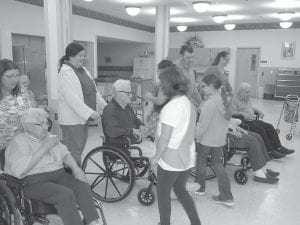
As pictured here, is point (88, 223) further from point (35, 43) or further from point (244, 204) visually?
point (35, 43)

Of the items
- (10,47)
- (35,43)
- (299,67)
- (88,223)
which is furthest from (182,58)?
(299,67)

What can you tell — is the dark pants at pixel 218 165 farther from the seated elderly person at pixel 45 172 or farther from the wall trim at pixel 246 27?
the wall trim at pixel 246 27

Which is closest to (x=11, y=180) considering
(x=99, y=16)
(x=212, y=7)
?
(x=212, y=7)

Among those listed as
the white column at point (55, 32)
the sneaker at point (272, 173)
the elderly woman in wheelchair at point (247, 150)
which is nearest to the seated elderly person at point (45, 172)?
the elderly woman in wheelchair at point (247, 150)

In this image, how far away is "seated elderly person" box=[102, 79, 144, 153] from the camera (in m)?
2.75

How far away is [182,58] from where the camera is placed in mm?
3543

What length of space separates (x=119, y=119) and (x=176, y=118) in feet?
3.46

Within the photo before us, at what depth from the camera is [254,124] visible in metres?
3.88

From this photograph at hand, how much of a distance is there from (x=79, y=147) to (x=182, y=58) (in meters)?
1.58

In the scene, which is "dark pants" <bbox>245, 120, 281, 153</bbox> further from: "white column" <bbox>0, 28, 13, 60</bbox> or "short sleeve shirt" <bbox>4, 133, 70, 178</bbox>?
"white column" <bbox>0, 28, 13, 60</bbox>

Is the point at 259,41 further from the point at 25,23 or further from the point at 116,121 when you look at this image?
the point at 116,121

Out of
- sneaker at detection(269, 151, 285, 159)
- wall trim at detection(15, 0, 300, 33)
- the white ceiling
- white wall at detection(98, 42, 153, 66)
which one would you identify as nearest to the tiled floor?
sneaker at detection(269, 151, 285, 159)

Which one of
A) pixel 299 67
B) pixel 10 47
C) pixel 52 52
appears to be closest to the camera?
pixel 52 52

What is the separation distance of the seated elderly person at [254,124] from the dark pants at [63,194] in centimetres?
240
